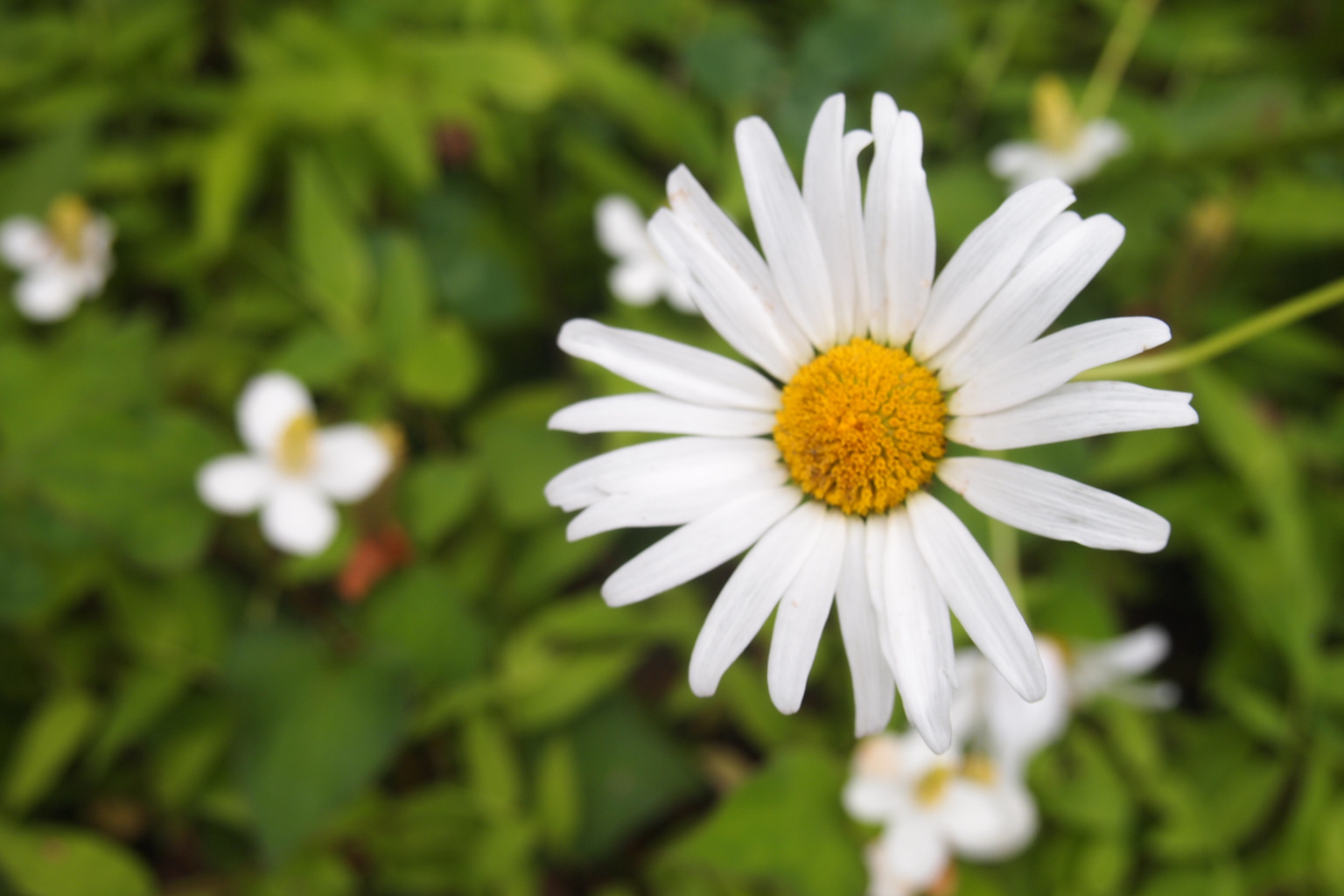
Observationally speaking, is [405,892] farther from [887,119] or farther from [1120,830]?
[887,119]

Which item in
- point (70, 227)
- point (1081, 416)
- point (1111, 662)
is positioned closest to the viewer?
point (1081, 416)

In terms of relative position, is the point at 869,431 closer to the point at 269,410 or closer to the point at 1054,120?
the point at 1054,120

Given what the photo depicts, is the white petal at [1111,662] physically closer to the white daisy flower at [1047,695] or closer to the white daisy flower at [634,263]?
the white daisy flower at [1047,695]

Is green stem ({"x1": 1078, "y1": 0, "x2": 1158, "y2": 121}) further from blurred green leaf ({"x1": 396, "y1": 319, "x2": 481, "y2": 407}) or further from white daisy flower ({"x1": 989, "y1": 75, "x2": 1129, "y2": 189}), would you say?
blurred green leaf ({"x1": 396, "y1": 319, "x2": 481, "y2": 407})

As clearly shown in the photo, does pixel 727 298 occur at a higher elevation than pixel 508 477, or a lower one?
lower

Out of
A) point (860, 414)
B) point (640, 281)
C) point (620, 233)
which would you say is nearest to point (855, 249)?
point (860, 414)

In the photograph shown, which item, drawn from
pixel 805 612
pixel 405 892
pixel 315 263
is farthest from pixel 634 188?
pixel 405 892
